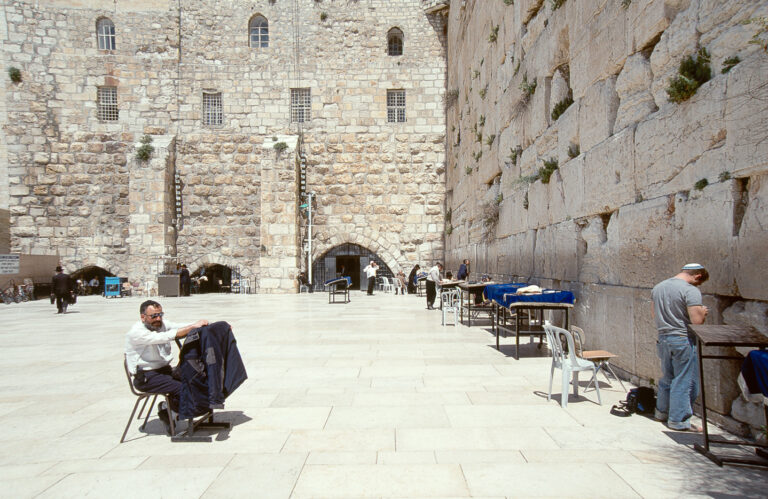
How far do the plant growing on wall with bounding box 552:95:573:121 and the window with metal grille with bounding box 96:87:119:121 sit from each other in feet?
54.6

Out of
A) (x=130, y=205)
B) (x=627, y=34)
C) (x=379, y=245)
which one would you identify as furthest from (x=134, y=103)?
(x=627, y=34)

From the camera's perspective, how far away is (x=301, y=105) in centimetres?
1878

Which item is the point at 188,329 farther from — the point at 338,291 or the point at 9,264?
the point at 9,264

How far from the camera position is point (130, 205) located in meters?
17.5

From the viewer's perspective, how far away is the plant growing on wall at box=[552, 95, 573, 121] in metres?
7.09

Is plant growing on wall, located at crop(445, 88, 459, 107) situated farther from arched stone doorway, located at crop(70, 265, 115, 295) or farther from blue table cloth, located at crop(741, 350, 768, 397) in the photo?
blue table cloth, located at crop(741, 350, 768, 397)

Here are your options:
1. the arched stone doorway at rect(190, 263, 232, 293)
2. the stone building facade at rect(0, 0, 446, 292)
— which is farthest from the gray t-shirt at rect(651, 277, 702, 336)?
the arched stone doorway at rect(190, 263, 232, 293)

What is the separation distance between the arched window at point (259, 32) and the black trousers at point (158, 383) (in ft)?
56.7

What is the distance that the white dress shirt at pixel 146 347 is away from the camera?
3736mm

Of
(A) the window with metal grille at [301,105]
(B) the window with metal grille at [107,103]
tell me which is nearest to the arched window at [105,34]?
(B) the window with metal grille at [107,103]

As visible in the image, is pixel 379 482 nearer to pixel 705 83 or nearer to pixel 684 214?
pixel 684 214

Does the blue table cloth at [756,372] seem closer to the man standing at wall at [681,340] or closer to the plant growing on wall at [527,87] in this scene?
the man standing at wall at [681,340]

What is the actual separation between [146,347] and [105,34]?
18.8 metres

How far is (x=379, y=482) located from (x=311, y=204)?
53.4 feet
